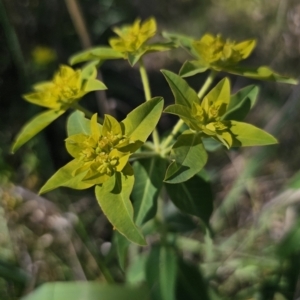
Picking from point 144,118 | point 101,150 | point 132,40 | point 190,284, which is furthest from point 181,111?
point 190,284

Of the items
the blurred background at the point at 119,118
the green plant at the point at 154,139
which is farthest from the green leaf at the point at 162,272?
the blurred background at the point at 119,118

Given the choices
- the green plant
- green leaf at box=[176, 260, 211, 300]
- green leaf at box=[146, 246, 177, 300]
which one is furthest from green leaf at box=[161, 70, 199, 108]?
green leaf at box=[176, 260, 211, 300]

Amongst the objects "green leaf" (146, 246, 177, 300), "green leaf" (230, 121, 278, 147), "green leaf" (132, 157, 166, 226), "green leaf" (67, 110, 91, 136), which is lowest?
"green leaf" (146, 246, 177, 300)

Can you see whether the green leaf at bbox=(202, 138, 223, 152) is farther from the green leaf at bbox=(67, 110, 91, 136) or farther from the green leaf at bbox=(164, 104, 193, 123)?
the green leaf at bbox=(67, 110, 91, 136)

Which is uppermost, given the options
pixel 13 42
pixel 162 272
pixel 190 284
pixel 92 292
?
pixel 13 42

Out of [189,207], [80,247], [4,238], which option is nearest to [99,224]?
[80,247]

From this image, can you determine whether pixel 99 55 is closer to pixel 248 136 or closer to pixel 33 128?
pixel 33 128

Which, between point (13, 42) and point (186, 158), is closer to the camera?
point (186, 158)
